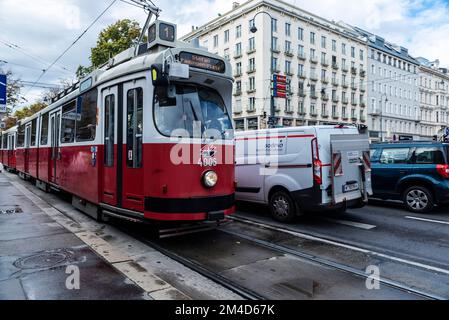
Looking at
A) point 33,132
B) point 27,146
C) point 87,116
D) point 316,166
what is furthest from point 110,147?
point 27,146

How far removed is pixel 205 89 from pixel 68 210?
588cm

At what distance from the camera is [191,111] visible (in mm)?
5844

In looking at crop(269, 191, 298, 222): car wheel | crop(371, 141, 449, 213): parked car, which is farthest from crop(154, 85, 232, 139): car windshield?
crop(371, 141, 449, 213): parked car

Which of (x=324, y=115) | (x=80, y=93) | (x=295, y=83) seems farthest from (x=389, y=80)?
(x=80, y=93)

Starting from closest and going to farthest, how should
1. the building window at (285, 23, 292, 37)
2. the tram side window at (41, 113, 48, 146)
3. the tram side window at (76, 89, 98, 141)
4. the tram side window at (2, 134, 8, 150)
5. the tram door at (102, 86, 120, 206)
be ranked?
the tram door at (102, 86, 120, 206), the tram side window at (76, 89, 98, 141), the tram side window at (41, 113, 48, 146), the tram side window at (2, 134, 8, 150), the building window at (285, 23, 292, 37)

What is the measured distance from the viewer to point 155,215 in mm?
5562

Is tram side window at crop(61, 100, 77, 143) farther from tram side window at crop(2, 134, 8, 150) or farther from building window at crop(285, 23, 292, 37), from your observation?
building window at crop(285, 23, 292, 37)

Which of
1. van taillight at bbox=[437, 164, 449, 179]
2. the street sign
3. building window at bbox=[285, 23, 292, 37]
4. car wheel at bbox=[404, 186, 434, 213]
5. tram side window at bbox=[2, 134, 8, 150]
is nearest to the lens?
van taillight at bbox=[437, 164, 449, 179]

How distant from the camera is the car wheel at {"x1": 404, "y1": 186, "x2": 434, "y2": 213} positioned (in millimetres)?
9500

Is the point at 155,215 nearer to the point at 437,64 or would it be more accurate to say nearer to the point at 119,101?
the point at 119,101

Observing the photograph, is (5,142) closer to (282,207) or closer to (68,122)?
(68,122)

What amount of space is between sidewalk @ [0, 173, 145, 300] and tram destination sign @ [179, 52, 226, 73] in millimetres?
3573

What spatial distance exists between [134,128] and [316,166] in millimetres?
4057

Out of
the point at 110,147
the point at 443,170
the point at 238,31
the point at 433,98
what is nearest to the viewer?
the point at 110,147
